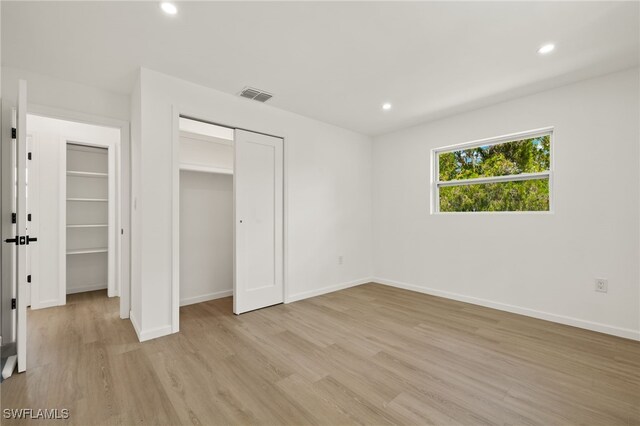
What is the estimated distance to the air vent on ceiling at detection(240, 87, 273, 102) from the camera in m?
3.15

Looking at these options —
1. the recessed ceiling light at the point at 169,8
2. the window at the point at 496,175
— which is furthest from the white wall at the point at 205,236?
the window at the point at 496,175

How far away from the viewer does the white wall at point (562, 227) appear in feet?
8.94

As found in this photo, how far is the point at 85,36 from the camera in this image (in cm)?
222

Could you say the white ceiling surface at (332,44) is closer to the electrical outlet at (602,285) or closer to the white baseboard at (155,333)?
the electrical outlet at (602,285)

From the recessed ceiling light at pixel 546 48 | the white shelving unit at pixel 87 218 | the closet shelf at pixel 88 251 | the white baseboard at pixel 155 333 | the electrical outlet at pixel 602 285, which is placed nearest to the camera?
the recessed ceiling light at pixel 546 48

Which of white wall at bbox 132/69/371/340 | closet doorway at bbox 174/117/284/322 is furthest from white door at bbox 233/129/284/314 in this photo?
white wall at bbox 132/69/371/340

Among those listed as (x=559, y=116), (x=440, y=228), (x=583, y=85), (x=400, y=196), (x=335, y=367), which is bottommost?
(x=335, y=367)

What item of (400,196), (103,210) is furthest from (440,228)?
(103,210)

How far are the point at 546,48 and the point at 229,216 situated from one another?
12.9 ft

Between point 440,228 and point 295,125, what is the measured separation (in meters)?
2.54

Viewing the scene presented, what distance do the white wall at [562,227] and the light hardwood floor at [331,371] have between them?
337 mm

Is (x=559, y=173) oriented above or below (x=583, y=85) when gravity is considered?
below

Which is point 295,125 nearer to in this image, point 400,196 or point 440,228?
point 400,196

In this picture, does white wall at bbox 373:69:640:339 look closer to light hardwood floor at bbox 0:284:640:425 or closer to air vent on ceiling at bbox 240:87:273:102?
light hardwood floor at bbox 0:284:640:425
